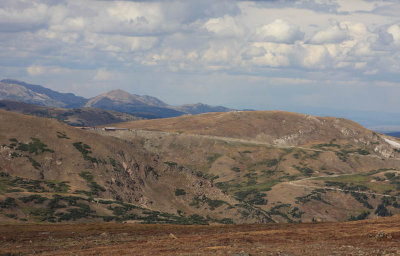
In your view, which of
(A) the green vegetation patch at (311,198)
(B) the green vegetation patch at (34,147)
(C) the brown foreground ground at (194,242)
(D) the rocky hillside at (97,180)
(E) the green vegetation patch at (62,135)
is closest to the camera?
(C) the brown foreground ground at (194,242)

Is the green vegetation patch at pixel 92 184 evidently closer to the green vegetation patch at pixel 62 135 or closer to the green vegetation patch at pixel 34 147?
the green vegetation patch at pixel 34 147

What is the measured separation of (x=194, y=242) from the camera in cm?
5350

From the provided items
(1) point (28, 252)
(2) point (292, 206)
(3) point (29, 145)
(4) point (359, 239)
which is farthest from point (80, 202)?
(2) point (292, 206)

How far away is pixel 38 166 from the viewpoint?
133 metres

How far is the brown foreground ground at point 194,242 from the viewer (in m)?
44.7

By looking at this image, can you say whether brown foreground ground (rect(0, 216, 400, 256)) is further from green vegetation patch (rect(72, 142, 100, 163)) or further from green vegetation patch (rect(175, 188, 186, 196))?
green vegetation patch (rect(175, 188, 186, 196))

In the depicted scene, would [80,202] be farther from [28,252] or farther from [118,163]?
[28,252]

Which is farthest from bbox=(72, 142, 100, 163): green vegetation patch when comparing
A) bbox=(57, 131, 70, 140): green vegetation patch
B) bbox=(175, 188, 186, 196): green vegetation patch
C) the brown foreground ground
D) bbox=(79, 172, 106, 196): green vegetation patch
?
the brown foreground ground

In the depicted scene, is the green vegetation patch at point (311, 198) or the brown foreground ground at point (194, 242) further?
the green vegetation patch at point (311, 198)

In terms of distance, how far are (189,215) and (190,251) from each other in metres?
88.4

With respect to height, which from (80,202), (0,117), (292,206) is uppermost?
(0,117)

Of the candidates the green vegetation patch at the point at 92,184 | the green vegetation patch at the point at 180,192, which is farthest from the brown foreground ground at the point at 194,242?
the green vegetation patch at the point at 180,192

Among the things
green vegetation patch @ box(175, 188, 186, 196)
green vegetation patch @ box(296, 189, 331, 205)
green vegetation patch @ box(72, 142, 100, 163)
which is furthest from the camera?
green vegetation patch @ box(296, 189, 331, 205)

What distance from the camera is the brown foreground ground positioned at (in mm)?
44719
